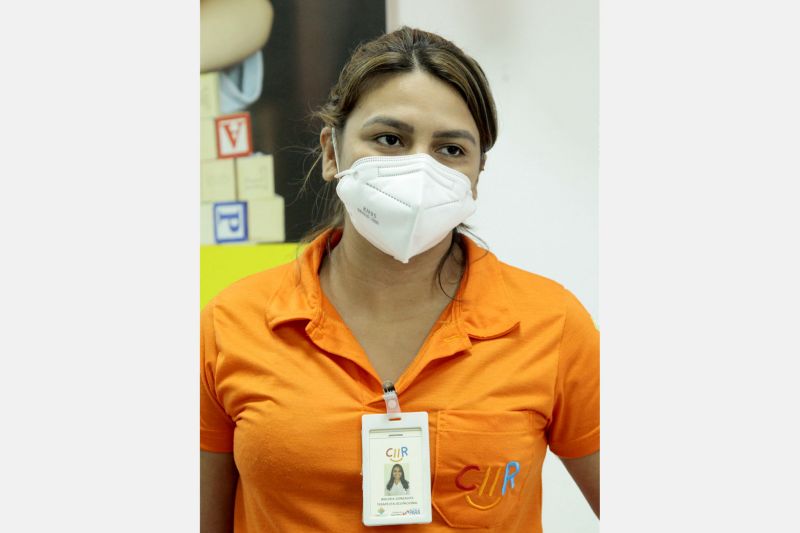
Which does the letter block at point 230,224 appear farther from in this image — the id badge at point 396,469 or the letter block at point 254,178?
the id badge at point 396,469

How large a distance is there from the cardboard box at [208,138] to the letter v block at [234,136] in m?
0.01

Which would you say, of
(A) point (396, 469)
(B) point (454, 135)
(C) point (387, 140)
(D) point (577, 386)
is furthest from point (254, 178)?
(D) point (577, 386)

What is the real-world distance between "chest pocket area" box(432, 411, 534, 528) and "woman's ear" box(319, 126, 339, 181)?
576 millimetres

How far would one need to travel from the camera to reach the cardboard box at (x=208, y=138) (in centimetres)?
181

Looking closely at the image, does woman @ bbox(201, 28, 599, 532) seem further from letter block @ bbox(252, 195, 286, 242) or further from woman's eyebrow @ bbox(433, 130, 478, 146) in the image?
letter block @ bbox(252, 195, 286, 242)

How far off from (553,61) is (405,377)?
0.82 m

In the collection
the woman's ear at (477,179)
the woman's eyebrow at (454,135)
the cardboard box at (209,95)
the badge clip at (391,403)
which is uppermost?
the cardboard box at (209,95)

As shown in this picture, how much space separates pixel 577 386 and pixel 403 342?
392mm

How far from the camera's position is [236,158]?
5.93 ft

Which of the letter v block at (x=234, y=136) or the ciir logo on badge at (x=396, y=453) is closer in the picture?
the ciir logo on badge at (x=396, y=453)

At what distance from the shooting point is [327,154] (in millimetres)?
1602

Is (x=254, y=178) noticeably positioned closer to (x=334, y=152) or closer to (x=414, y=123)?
(x=334, y=152)

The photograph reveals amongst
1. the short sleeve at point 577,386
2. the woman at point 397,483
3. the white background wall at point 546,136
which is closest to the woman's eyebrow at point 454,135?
the white background wall at point 546,136

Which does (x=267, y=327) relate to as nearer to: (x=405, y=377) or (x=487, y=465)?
(x=405, y=377)
